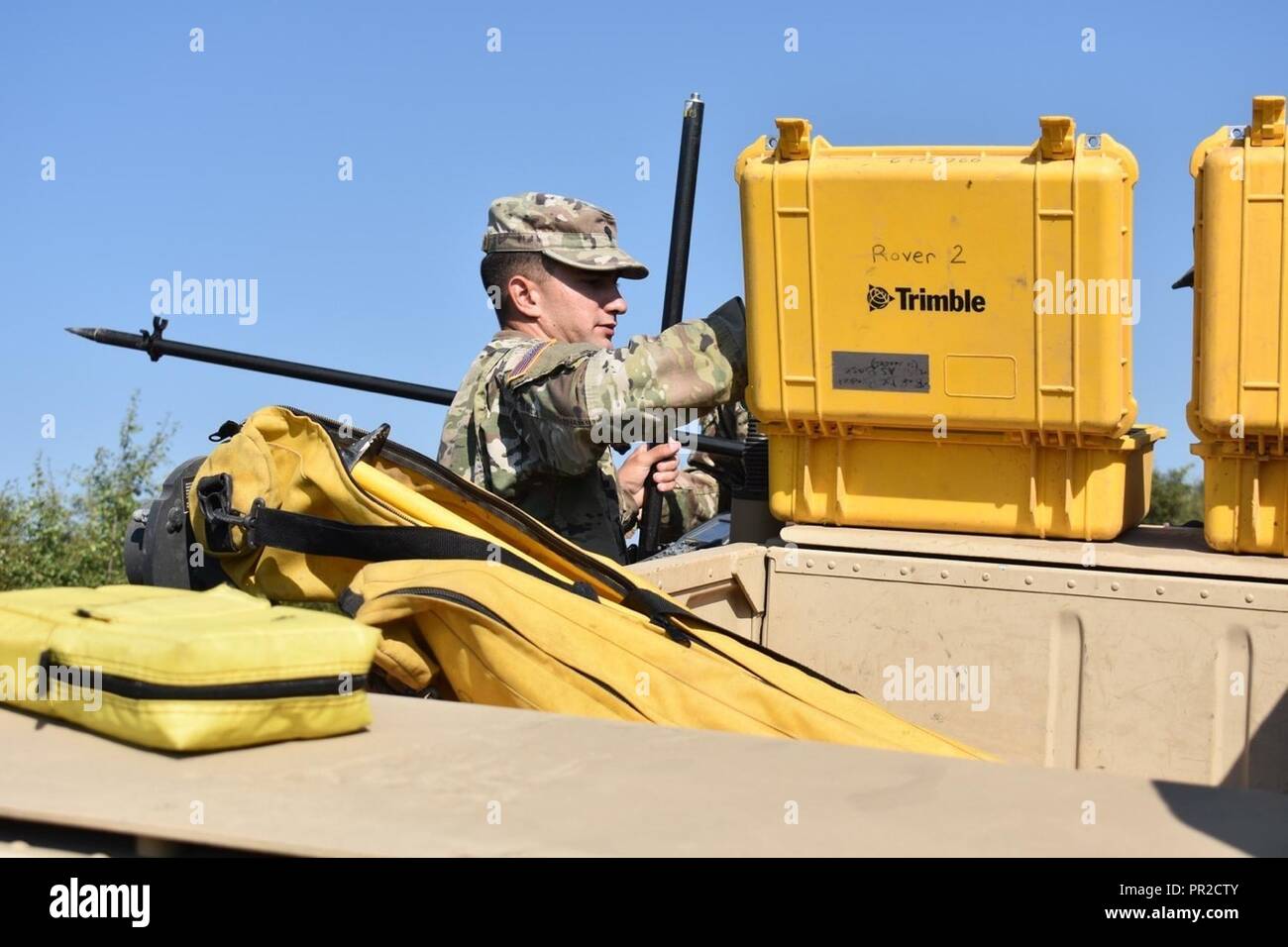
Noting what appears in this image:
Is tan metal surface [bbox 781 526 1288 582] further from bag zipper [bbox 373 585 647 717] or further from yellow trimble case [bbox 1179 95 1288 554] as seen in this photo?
bag zipper [bbox 373 585 647 717]

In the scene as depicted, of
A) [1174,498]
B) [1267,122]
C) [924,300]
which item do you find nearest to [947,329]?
[924,300]

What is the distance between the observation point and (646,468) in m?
4.50

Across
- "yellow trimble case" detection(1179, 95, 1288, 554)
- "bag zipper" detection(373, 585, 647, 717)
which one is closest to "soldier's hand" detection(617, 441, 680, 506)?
"yellow trimble case" detection(1179, 95, 1288, 554)

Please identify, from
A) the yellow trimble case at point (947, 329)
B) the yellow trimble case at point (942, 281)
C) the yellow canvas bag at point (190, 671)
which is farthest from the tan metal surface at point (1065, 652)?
the yellow canvas bag at point (190, 671)

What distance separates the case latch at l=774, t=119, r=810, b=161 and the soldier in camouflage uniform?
0.45 metres

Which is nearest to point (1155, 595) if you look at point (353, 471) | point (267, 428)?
point (353, 471)

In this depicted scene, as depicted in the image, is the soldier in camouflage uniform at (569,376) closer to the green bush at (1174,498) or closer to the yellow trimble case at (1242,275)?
the yellow trimble case at (1242,275)

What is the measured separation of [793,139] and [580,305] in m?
1.07

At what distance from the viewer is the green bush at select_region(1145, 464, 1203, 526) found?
50.8ft

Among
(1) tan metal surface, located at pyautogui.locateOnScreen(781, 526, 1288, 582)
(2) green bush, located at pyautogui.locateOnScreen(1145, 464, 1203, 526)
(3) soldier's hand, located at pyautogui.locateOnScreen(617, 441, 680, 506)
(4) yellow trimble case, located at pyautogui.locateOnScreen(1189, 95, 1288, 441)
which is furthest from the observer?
(2) green bush, located at pyautogui.locateOnScreen(1145, 464, 1203, 526)

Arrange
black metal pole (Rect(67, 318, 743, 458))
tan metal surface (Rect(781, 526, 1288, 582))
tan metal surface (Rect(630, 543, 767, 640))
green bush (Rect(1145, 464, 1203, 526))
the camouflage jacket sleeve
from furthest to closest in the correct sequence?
green bush (Rect(1145, 464, 1203, 526)) → black metal pole (Rect(67, 318, 743, 458)) → the camouflage jacket sleeve → tan metal surface (Rect(630, 543, 767, 640)) → tan metal surface (Rect(781, 526, 1288, 582))

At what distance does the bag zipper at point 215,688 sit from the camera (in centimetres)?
190

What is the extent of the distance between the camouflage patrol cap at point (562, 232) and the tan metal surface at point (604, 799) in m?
2.30
